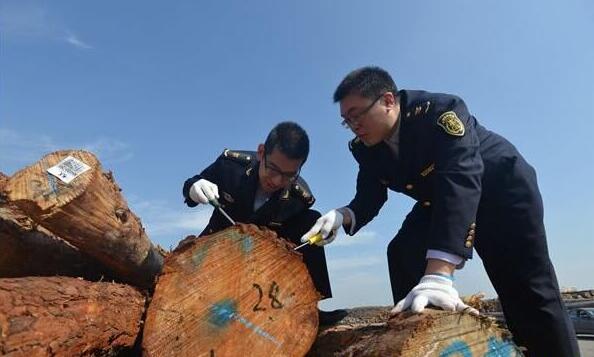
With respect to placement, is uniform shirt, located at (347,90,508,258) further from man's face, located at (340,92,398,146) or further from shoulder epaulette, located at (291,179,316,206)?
shoulder epaulette, located at (291,179,316,206)

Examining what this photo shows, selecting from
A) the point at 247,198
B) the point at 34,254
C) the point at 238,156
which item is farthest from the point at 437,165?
the point at 34,254

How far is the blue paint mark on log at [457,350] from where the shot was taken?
1848 mm

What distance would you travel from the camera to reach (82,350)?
212 cm

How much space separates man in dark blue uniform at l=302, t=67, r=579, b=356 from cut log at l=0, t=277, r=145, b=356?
1.16 m

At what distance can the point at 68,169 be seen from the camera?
2283 mm

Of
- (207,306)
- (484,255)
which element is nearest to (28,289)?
(207,306)

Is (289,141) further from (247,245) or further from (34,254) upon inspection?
(34,254)

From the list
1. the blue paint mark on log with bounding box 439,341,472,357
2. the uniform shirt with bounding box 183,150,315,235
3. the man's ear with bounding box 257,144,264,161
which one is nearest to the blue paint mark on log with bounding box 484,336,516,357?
the blue paint mark on log with bounding box 439,341,472,357

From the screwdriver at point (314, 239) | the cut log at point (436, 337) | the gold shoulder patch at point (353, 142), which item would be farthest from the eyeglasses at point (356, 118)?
the cut log at point (436, 337)

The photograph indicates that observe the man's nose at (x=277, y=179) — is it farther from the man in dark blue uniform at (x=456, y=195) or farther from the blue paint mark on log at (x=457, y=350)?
the blue paint mark on log at (x=457, y=350)

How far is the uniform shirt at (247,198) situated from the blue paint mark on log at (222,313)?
1.48 m

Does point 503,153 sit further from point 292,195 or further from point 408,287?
point 292,195

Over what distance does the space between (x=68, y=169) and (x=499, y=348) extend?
1977 mm

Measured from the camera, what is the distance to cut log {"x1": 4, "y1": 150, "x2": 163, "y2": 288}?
2.23 m
